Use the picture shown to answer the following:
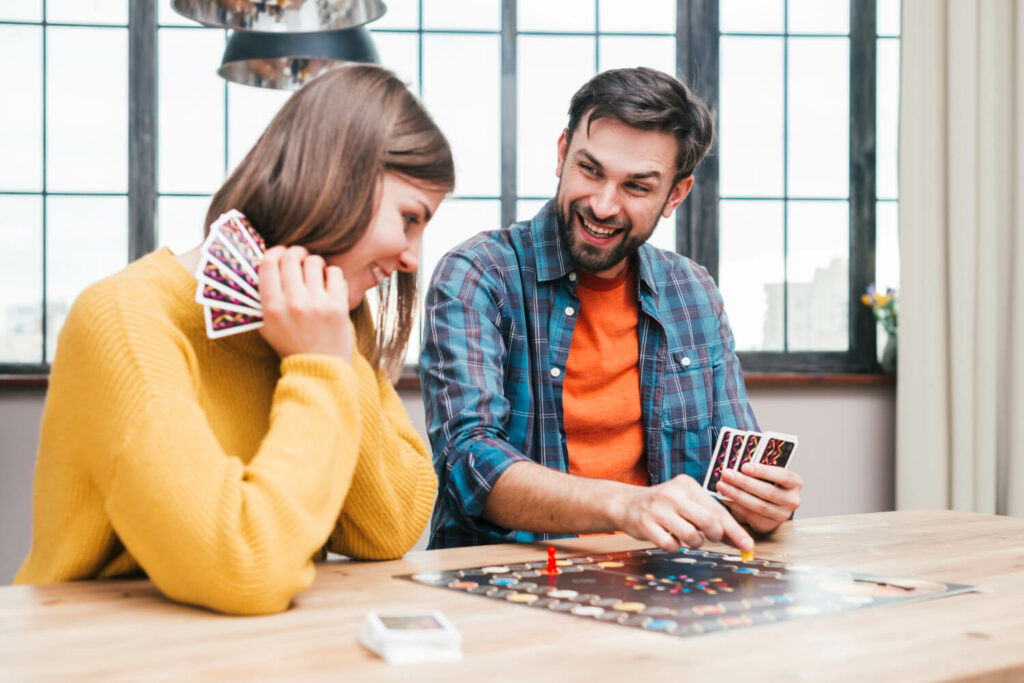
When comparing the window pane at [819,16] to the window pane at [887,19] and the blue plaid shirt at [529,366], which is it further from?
the blue plaid shirt at [529,366]

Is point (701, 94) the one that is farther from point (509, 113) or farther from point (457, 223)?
point (457, 223)

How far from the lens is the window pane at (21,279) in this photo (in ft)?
12.1

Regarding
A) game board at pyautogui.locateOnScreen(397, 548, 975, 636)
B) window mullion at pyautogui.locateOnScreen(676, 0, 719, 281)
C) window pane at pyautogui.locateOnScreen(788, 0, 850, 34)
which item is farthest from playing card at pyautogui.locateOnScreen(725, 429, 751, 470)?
window pane at pyautogui.locateOnScreen(788, 0, 850, 34)

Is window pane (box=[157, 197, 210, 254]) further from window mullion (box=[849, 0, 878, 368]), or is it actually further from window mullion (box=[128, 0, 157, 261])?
window mullion (box=[849, 0, 878, 368])

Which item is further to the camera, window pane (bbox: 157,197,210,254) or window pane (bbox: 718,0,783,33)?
window pane (bbox: 718,0,783,33)

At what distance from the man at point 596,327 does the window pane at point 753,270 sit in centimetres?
181

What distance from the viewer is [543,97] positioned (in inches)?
154

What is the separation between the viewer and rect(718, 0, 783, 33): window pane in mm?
3965

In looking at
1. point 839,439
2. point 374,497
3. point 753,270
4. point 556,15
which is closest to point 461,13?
point 556,15

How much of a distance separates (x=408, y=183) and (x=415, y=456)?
38cm

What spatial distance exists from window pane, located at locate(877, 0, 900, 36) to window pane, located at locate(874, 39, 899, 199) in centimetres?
4

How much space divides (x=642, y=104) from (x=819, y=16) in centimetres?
230

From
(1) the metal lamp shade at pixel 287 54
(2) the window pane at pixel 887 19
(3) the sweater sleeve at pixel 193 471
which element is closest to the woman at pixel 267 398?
(3) the sweater sleeve at pixel 193 471

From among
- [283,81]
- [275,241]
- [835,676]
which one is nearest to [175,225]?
[283,81]
